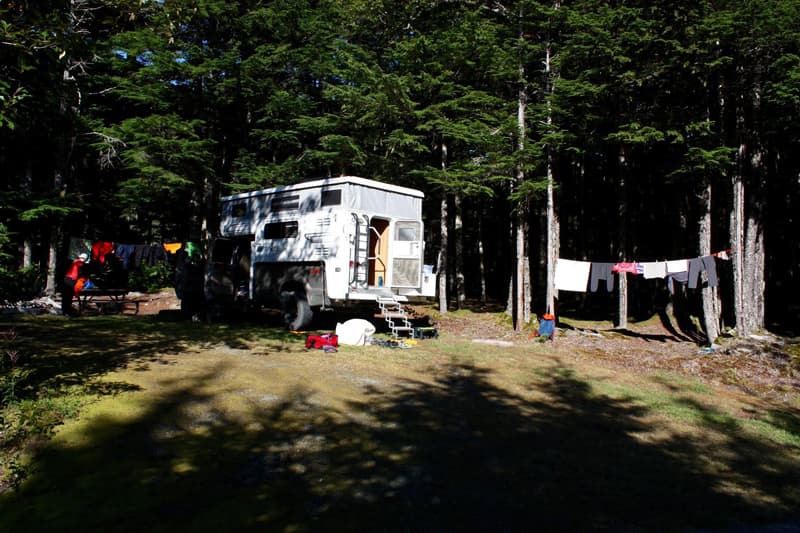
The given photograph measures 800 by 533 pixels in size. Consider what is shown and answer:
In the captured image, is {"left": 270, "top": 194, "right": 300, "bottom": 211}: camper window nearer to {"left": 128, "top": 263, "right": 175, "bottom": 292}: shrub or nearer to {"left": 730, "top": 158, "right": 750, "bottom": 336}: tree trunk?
{"left": 128, "top": 263, "right": 175, "bottom": 292}: shrub

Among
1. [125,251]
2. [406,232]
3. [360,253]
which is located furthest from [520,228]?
[125,251]

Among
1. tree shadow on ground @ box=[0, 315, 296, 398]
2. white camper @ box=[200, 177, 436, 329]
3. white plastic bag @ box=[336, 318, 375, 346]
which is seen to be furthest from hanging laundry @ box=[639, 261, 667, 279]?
tree shadow on ground @ box=[0, 315, 296, 398]

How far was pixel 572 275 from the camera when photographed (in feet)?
53.4

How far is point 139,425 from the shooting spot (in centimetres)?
508

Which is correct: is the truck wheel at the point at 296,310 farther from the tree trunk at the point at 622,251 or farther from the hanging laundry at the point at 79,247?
the hanging laundry at the point at 79,247

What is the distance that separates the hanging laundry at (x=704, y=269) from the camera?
46.1 ft

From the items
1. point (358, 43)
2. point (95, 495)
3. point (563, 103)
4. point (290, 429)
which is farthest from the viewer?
point (358, 43)

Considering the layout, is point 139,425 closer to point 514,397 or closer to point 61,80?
point 61,80

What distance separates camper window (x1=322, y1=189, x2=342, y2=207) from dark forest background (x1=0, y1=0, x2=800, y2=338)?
5979mm

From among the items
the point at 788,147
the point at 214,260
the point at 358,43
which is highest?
the point at 358,43

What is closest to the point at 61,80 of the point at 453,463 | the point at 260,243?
the point at 453,463

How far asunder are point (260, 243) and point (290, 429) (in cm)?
886

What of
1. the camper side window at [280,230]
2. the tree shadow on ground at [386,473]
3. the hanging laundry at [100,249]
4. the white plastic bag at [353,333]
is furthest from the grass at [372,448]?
the hanging laundry at [100,249]

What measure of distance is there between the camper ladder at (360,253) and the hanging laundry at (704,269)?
29.1 feet
